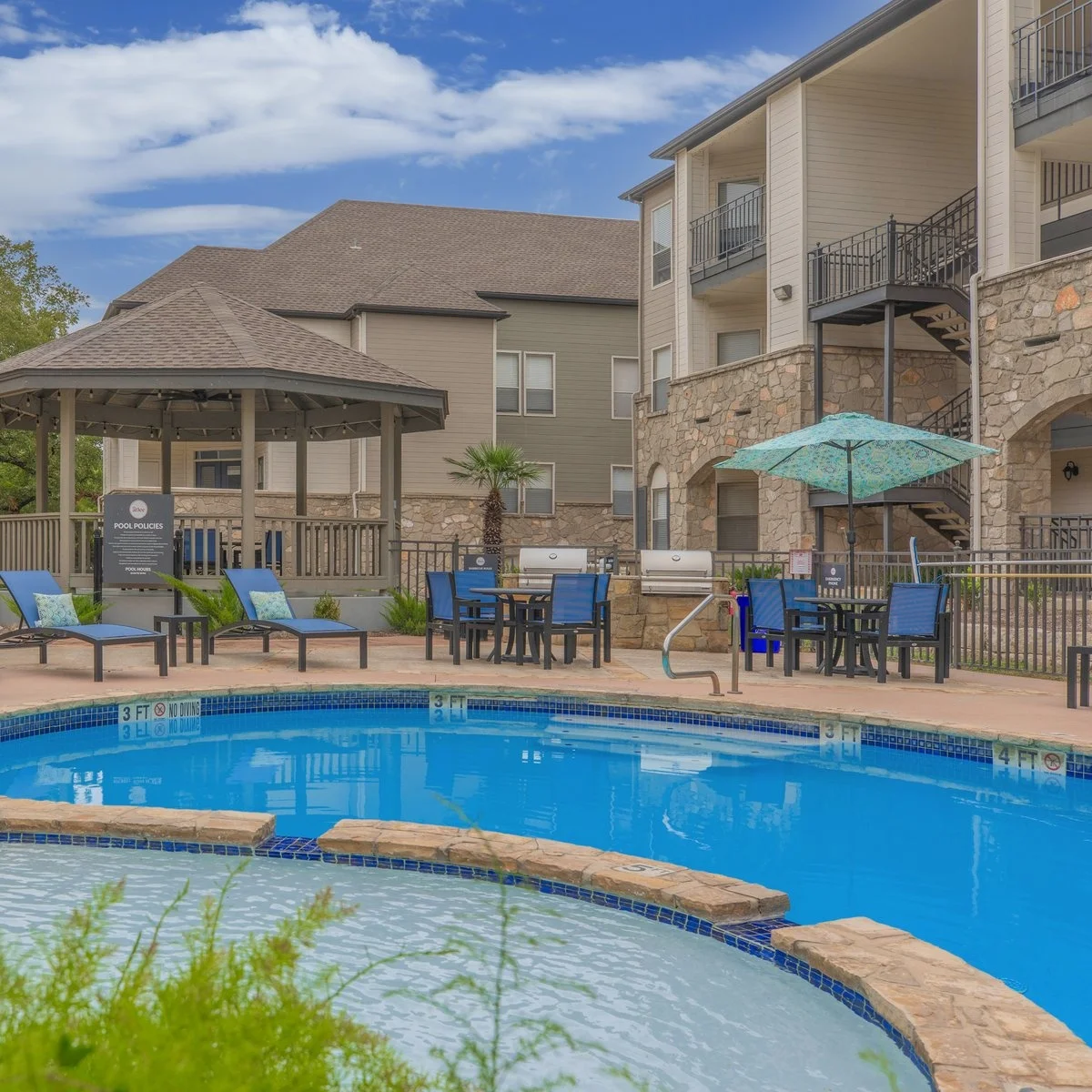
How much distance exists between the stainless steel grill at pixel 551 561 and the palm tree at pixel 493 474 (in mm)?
10700

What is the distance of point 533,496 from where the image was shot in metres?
29.6

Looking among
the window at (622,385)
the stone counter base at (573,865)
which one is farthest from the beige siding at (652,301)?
the stone counter base at (573,865)

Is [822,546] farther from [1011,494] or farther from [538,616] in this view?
[538,616]

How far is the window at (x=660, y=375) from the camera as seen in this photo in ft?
85.9

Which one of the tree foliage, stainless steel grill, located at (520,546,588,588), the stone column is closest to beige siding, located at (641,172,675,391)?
stainless steel grill, located at (520,546,588,588)

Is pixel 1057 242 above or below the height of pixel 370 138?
below

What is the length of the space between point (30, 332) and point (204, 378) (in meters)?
23.1

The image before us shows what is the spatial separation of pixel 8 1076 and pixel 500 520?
84.0 feet

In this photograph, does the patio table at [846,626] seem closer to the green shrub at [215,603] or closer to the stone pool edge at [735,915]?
the green shrub at [215,603]

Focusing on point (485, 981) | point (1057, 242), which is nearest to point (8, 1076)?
point (485, 981)

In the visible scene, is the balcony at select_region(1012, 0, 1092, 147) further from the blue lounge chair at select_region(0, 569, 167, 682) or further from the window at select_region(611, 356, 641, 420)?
the window at select_region(611, 356, 641, 420)

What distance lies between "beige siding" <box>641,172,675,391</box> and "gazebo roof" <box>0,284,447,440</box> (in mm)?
7549

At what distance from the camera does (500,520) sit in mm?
27109

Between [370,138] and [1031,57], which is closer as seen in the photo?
[1031,57]
